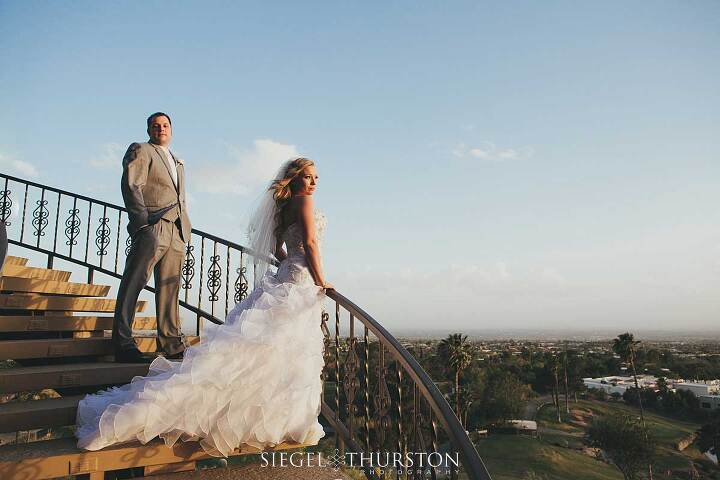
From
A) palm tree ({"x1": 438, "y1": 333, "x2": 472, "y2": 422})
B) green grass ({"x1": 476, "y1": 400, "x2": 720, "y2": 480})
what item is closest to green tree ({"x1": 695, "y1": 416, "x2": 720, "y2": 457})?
green grass ({"x1": 476, "y1": 400, "x2": 720, "y2": 480})

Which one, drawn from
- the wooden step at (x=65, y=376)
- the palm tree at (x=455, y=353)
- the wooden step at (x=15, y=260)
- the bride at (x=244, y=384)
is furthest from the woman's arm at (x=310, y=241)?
the palm tree at (x=455, y=353)

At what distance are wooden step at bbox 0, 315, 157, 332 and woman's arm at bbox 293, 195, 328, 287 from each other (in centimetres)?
289

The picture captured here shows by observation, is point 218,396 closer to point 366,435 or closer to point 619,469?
point 366,435

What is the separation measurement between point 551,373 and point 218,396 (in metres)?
88.7

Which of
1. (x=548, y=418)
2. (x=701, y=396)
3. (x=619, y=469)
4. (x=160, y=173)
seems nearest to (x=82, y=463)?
(x=160, y=173)

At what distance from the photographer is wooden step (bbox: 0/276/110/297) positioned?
17.8 ft

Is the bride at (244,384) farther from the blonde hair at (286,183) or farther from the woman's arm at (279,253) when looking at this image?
the woman's arm at (279,253)

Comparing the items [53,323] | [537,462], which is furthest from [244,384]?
[537,462]

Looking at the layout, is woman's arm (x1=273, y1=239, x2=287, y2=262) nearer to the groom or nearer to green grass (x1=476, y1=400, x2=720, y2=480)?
the groom

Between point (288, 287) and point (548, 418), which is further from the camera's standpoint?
point (548, 418)

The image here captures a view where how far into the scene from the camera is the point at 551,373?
80875 mm

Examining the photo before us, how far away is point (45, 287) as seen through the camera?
561 cm

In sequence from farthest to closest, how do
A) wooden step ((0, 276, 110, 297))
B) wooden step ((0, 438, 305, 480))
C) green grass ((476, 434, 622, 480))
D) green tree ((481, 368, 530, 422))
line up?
green tree ((481, 368, 530, 422))
green grass ((476, 434, 622, 480))
wooden step ((0, 276, 110, 297))
wooden step ((0, 438, 305, 480))

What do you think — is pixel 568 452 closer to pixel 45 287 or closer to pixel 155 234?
pixel 45 287
